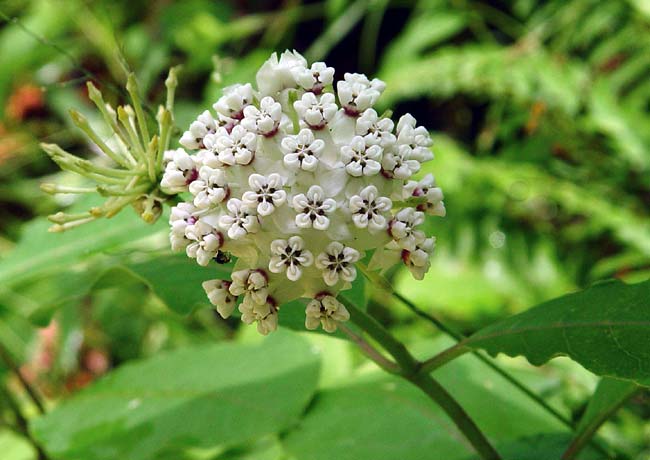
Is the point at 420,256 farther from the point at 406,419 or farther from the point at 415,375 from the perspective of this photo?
the point at 406,419

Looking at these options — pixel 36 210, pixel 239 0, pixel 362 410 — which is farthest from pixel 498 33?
pixel 362 410

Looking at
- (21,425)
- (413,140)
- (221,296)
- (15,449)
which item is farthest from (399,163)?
(15,449)

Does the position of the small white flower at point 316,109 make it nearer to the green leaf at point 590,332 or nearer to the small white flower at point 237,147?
the small white flower at point 237,147

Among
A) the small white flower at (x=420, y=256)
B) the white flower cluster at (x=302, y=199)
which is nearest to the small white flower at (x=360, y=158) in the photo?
the white flower cluster at (x=302, y=199)

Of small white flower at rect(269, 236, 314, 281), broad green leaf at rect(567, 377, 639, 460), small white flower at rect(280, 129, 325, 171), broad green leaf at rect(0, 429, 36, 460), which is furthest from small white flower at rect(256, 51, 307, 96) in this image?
broad green leaf at rect(0, 429, 36, 460)

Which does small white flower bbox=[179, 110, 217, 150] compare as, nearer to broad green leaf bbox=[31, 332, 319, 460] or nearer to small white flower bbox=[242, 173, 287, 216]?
small white flower bbox=[242, 173, 287, 216]

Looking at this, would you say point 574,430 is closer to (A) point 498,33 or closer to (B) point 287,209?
(B) point 287,209
